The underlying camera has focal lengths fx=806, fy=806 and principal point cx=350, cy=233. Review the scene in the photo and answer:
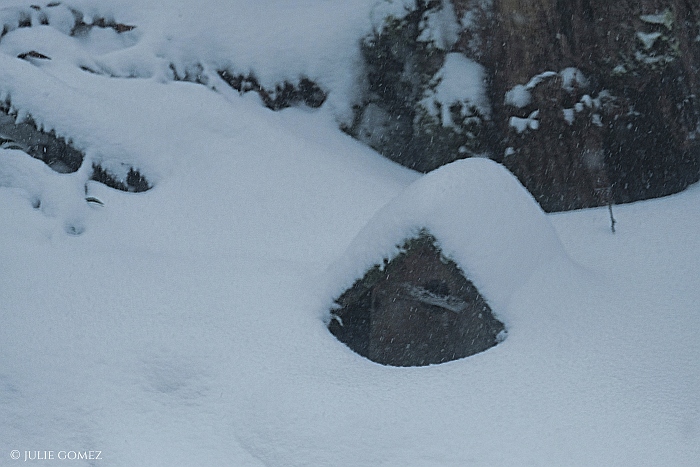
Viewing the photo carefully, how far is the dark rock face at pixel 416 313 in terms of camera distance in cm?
482

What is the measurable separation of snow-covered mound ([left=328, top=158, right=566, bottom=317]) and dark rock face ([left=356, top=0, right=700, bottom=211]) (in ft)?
7.63

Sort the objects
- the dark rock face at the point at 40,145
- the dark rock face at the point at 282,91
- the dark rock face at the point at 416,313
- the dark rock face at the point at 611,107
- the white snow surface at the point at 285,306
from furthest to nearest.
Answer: the dark rock face at the point at 282,91
the dark rock face at the point at 611,107
the dark rock face at the point at 40,145
the dark rock face at the point at 416,313
the white snow surface at the point at 285,306

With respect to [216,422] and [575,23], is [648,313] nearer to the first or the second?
[216,422]

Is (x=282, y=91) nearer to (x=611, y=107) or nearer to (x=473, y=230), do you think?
(x=611, y=107)

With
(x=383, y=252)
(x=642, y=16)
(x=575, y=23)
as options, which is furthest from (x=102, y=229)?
(x=642, y=16)

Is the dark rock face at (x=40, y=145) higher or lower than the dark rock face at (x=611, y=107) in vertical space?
lower

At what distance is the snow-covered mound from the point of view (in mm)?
4828

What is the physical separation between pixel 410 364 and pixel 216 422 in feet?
4.38

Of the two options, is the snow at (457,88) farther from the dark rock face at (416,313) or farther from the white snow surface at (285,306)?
the dark rock face at (416,313)

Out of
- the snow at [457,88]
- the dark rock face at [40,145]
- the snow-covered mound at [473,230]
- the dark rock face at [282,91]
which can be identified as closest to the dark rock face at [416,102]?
the snow at [457,88]

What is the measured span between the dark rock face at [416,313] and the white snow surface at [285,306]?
12 cm

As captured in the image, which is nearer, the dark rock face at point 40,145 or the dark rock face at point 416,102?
the dark rock face at point 40,145

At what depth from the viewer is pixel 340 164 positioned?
737cm

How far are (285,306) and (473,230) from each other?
1255mm
